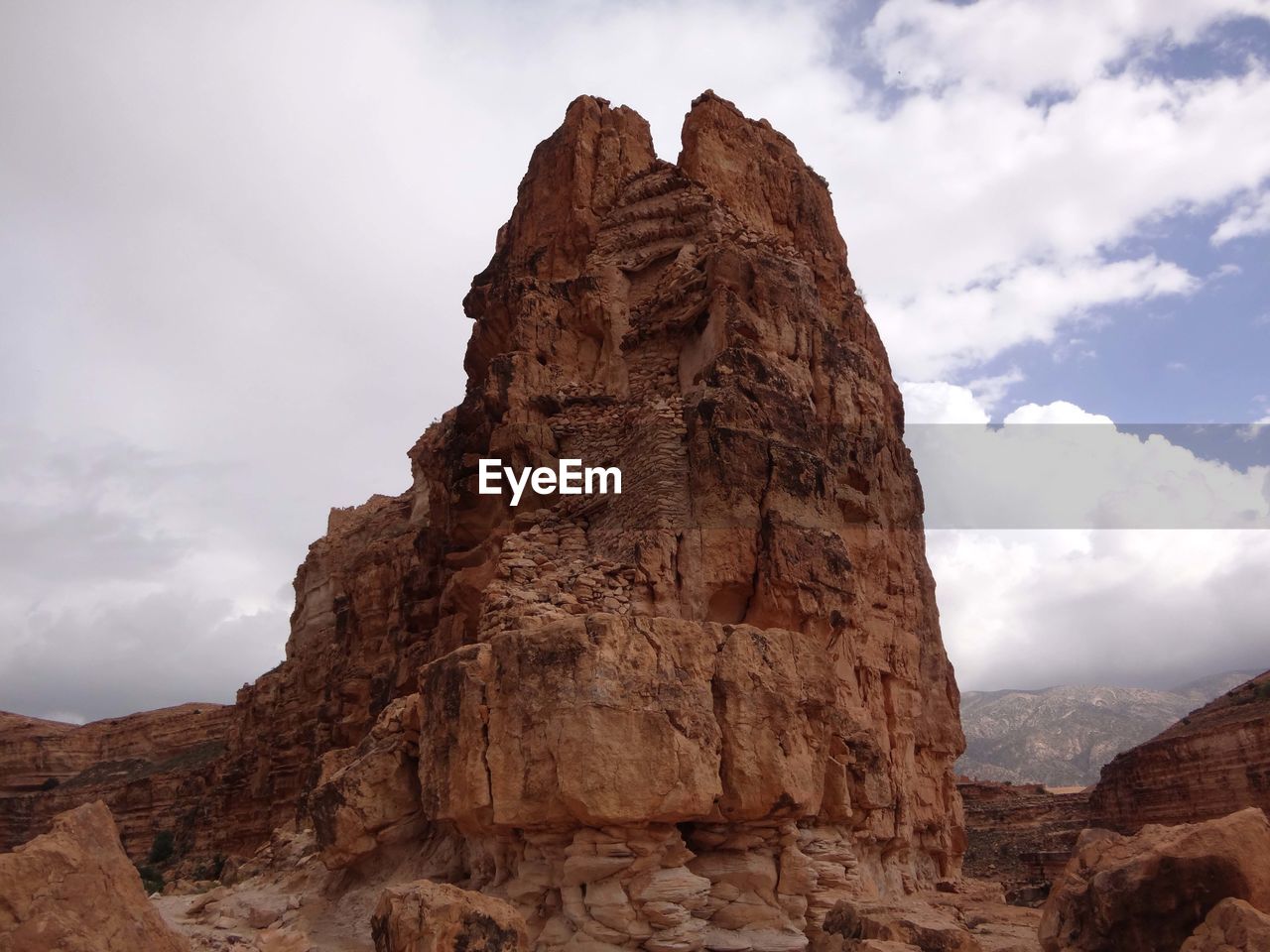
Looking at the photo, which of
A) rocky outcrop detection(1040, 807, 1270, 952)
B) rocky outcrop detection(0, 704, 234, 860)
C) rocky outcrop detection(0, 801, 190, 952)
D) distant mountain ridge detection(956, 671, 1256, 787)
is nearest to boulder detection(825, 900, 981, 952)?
rocky outcrop detection(1040, 807, 1270, 952)

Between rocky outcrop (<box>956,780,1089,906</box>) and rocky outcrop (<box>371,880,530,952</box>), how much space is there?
2922 centimetres

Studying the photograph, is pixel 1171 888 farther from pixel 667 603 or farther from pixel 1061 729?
pixel 1061 729

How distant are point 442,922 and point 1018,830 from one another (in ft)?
123

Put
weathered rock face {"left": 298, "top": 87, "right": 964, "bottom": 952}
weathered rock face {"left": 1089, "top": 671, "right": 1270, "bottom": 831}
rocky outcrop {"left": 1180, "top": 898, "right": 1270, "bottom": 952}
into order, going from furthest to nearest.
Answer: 1. weathered rock face {"left": 1089, "top": 671, "right": 1270, "bottom": 831}
2. weathered rock face {"left": 298, "top": 87, "right": 964, "bottom": 952}
3. rocky outcrop {"left": 1180, "top": 898, "right": 1270, "bottom": 952}

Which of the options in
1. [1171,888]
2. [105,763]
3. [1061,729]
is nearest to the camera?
Result: [1171,888]

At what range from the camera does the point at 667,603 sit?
40.6 feet

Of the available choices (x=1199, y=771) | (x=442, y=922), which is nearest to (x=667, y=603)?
(x=442, y=922)

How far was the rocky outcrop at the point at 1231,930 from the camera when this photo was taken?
20.9ft

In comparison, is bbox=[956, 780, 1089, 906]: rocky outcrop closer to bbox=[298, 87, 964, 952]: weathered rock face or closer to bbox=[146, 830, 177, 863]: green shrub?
bbox=[298, 87, 964, 952]: weathered rock face

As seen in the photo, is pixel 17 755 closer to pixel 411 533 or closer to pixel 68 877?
pixel 411 533

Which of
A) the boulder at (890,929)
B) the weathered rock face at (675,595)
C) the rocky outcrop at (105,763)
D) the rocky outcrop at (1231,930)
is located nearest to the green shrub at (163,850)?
the rocky outcrop at (105,763)

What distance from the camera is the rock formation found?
9.44 m

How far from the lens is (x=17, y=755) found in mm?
53719

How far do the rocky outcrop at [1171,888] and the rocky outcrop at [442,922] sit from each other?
15.6 feet
